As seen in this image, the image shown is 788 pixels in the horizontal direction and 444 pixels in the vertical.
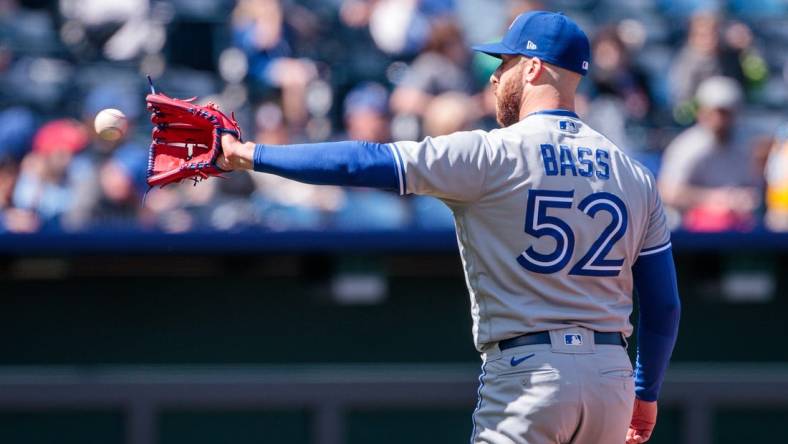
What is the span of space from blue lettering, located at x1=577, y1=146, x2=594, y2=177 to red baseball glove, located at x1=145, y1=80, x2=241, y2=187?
880 mm

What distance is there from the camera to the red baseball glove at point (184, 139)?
3.13m

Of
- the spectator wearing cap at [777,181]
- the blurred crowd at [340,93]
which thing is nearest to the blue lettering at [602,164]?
the blurred crowd at [340,93]

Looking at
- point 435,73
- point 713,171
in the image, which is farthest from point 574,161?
point 435,73

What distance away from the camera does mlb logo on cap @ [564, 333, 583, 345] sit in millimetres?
3164

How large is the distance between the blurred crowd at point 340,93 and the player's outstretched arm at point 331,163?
2.98 m

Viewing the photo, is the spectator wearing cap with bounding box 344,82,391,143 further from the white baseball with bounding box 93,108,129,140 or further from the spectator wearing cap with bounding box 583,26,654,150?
the white baseball with bounding box 93,108,129,140

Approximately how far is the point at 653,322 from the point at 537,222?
0.51 metres

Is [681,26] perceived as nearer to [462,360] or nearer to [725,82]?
[725,82]

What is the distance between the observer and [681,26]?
8.66 metres

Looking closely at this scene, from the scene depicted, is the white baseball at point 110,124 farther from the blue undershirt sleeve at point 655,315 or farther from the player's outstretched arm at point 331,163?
the blue undershirt sleeve at point 655,315

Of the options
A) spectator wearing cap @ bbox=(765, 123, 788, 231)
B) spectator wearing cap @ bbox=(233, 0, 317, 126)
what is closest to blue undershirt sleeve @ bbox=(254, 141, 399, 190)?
spectator wearing cap @ bbox=(765, 123, 788, 231)

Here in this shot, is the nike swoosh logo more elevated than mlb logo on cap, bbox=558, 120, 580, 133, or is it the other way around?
mlb logo on cap, bbox=558, 120, 580, 133

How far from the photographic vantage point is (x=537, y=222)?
312 cm

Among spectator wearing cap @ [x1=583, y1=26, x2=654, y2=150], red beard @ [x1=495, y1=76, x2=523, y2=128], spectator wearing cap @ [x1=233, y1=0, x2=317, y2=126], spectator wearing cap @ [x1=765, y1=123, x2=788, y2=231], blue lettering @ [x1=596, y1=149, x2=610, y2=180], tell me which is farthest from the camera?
spectator wearing cap @ [x1=583, y1=26, x2=654, y2=150]
